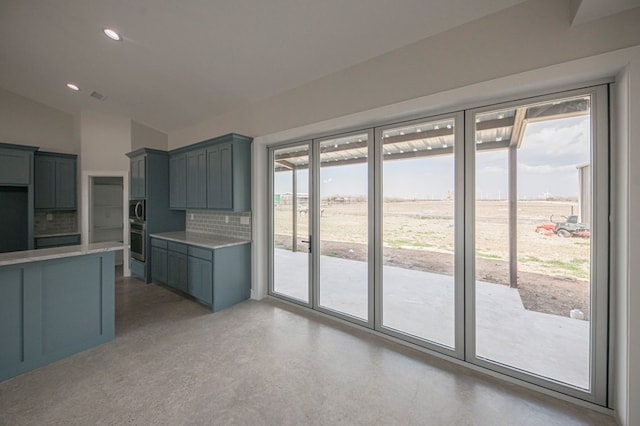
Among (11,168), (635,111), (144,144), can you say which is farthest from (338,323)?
(11,168)

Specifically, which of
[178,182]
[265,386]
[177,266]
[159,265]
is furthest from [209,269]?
[178,182]

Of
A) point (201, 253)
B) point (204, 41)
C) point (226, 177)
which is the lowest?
point (201, 253)

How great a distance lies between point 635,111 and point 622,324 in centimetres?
133

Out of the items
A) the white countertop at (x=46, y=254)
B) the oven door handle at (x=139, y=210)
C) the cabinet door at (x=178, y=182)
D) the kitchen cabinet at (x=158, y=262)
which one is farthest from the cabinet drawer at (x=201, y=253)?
the oven door handle at (x=139, y=210)

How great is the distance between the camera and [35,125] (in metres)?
4.84

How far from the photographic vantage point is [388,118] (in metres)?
2.61

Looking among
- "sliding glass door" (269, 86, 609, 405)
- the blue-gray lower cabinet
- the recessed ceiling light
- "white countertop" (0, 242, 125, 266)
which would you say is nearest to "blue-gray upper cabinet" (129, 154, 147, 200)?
the recessed ceiling light

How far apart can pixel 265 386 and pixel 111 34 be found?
3851 millimetres

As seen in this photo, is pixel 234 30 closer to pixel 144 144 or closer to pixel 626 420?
pixel 144 144

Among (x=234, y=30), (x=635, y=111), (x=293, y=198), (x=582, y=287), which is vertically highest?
(x=234, y=30)

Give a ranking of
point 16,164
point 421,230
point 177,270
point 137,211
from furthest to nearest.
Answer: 1. point 137,211
2. point 16,164
3. point 177,270
4. point 421,230

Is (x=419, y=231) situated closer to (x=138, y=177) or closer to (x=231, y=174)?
(x=231, y=174)

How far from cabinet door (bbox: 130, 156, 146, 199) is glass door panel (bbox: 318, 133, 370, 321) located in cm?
336

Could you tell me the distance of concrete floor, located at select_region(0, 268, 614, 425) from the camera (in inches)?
68.2
